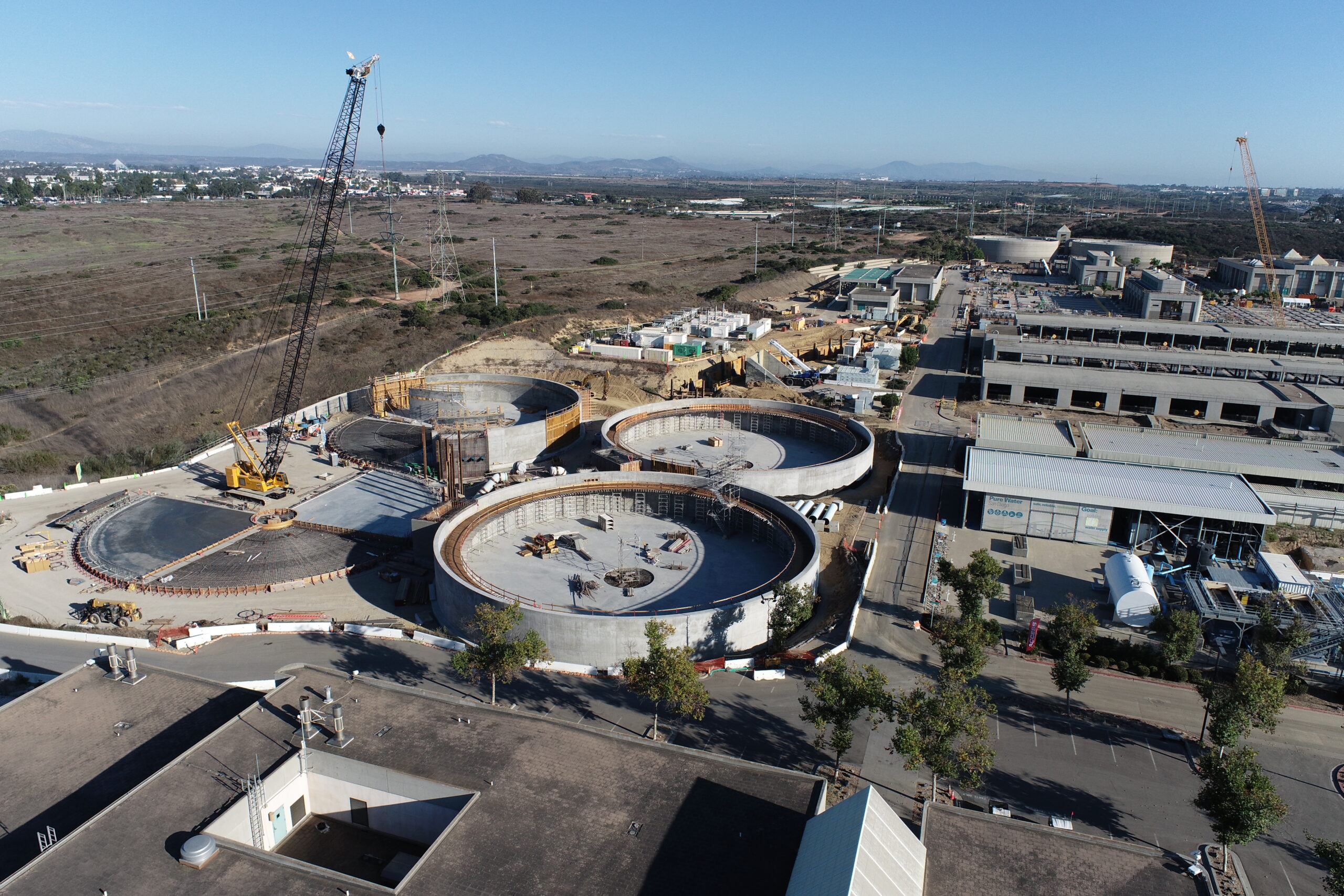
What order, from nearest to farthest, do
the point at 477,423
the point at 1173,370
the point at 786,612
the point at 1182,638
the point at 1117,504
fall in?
the point at 1182,638 < the point at 786,612 < the point at 1117,504 < the point at 477,423 < the point at 1173,370

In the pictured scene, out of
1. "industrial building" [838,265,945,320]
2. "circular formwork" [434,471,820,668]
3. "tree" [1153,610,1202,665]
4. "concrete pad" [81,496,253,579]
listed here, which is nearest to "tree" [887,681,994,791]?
"circular formwork" [434,471,820,668]

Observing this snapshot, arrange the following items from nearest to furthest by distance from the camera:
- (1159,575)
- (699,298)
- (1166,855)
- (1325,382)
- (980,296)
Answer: (1166,855) < (1159,575) < (1325,382) < (699,298) < (980,296)

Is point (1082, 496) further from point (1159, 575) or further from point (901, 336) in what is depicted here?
point (901, 336)

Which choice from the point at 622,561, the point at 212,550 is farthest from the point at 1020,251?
the point at 212,550

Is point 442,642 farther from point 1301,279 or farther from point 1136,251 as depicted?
point 1136,251

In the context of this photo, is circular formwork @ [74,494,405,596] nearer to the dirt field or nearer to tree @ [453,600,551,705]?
the dirt field

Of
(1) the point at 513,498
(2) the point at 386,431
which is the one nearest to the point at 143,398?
(2) the point at 386,431

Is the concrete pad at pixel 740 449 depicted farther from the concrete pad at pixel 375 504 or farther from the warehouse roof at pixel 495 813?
the warehouse roof at pixel 495 813
